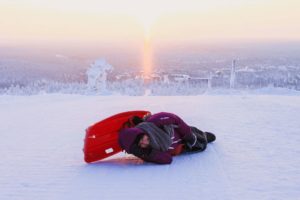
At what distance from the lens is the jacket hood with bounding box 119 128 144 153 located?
4.69 meters

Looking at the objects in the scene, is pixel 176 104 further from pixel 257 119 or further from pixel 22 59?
pixel 22 59

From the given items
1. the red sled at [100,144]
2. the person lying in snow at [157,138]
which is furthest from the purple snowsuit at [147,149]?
the red sled at [100,144]

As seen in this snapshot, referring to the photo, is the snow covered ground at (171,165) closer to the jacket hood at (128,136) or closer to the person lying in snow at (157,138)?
the person lying in snow at (157,138)

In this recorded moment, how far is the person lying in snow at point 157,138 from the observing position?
4688 mm

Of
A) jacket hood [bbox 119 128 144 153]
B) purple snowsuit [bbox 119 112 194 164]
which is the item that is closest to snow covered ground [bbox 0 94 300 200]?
purple snowsuit [bbox 119 112 194 164]

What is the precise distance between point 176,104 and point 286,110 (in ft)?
7.20

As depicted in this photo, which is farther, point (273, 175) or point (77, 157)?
point (77, 157)

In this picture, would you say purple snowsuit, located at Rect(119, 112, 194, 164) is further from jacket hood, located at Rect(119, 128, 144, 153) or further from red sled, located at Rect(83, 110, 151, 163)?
red sled, located at Rect(83, 110, 151, 163)

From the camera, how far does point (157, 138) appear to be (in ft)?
15.5

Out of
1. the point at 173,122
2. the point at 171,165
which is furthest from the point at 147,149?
the point at 173,122

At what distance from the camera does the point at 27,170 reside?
4.76 meters

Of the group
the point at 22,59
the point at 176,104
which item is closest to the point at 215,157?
the point at 176,104

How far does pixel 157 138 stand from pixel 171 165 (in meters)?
0.33

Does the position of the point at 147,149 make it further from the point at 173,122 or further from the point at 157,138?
the point at 173,122
